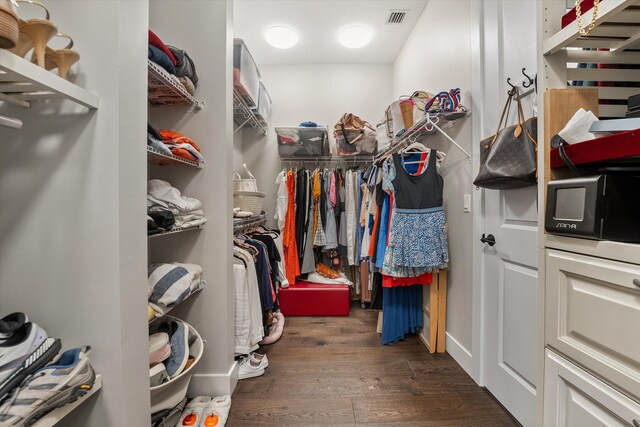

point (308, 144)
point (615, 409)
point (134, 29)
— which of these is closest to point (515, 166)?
point (615, 409)

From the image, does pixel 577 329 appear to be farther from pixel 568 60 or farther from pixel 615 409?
pixel 568 60

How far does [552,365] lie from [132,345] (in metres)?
1.22

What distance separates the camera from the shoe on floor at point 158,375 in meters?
1.06

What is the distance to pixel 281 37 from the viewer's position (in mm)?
2592

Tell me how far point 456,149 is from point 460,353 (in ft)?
4.60

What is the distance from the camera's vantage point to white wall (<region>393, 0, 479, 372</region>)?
1.68 m

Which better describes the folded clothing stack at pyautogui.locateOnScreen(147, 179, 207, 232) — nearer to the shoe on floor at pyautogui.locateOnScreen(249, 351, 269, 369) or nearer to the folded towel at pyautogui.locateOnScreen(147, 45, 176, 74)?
the folded towel at pyautogui.locateOnScreen(147, 45, 176, 74)

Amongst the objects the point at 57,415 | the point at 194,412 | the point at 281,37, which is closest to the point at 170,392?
the point at 194,412

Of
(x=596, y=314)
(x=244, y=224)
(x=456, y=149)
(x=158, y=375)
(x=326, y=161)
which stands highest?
(x=326, y=161)

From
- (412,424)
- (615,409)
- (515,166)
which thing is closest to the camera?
(615,409)

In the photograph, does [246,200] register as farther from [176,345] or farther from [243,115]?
[176,345]

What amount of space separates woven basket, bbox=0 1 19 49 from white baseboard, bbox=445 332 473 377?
7.54 ft

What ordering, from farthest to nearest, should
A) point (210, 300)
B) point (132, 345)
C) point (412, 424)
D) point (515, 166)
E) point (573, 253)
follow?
1. point (210, 300)
2. point (412, 424)
3. point (515, 166)
4. point (132, 345)
5. point (573, 253)

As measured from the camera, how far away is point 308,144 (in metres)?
2.75
